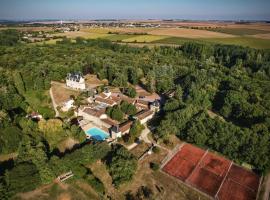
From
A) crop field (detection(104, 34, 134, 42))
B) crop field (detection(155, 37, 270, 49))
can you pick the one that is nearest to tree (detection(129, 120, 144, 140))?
crop field (detection(155, 37, 270, 49))

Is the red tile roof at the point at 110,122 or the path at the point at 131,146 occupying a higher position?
the red tile roof at the point at 110,122

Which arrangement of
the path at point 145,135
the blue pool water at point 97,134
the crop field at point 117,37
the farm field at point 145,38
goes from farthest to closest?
the crop field at point 117,37, the farm field at point 145,38, the blue pool water at point 97,134, the path at point 145,135

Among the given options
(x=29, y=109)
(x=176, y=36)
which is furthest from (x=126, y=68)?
(x=176, y=36)

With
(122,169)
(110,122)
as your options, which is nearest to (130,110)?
(110,122)

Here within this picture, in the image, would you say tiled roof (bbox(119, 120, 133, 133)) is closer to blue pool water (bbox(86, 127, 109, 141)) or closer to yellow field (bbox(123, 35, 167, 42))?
blue pool water (bbox(86, 127, 109, 141))

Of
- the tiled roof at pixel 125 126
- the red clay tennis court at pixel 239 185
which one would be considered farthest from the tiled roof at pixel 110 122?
the red clay tennis court at pixel 239 185

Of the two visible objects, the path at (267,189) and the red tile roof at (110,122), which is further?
the red tile roof at (110,122)

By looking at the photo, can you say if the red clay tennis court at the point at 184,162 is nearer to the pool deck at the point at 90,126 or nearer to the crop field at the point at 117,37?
the pool deck at the point at 90,126

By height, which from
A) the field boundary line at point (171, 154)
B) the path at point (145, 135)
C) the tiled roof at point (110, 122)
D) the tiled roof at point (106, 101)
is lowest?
the field boundary line at point (171, 154)
